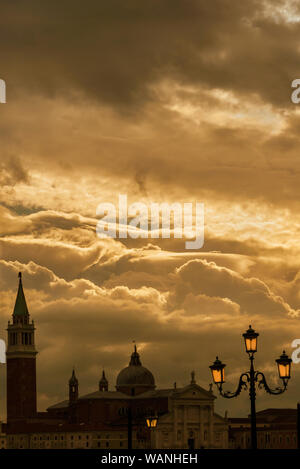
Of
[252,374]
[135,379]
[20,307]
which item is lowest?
[252,374]

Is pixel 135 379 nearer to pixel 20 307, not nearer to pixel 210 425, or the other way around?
pixel 210 425

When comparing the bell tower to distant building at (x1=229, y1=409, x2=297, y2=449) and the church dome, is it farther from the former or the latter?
distant building at (x1=229, y1=409, x2=297, y2=449)

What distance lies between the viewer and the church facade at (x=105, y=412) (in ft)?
512

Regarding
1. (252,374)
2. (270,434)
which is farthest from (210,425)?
(252,374)

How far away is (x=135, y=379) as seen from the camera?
167 meters

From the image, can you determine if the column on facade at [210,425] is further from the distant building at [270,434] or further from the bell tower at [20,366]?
the bell tower at [20,366]

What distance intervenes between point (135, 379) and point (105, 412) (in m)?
8.27

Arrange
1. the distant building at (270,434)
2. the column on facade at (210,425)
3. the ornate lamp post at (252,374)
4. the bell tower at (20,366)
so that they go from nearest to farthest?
the ornate lamp post at (252,374) → the column on facade at (210,425) → the distant building at (270,434) → the bell tower at (20,366)

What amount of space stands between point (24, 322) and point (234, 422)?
35662 millimetres

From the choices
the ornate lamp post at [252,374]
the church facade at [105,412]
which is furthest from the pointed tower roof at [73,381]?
the ornate lamp post at [252,374]
